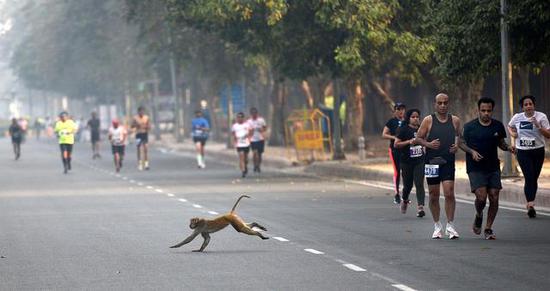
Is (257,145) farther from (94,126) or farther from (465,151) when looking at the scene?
(465,151)

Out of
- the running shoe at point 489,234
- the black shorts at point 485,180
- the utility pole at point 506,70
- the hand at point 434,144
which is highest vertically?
the utility pole at point 506,70

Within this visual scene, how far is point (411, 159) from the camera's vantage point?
22891mm

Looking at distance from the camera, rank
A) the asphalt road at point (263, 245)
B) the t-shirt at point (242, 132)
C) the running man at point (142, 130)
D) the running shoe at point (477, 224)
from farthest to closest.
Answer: the running man at point (142, 130)
the t-shirt at point (242, 132)
the running shoe at point (477, 224)
the asphalt road at point (263, 245)

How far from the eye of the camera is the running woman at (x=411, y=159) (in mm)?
22359

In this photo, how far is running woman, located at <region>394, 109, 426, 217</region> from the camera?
22.4 m

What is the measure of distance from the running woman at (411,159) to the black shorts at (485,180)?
3.54m

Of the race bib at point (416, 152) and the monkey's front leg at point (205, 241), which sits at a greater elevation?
the race bib at point (416, 152)

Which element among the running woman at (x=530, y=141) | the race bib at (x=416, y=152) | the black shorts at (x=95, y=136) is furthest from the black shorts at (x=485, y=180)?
the black shorts at (x=95, y=136)

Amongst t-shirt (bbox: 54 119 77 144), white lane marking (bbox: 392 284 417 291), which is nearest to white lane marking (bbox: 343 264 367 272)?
white lane marking (bbox: 392 284 417 291)

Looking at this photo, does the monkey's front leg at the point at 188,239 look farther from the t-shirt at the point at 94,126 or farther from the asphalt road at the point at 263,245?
the t-shirt at the point at 94,126

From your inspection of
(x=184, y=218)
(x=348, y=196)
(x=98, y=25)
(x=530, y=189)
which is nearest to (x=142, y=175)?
(x=348, y=196)

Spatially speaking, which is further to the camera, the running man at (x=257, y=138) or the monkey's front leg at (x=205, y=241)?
the running man at (x=257, y=138)

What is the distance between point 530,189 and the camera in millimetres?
22078

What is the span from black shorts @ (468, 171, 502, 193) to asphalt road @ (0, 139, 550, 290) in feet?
2.33
